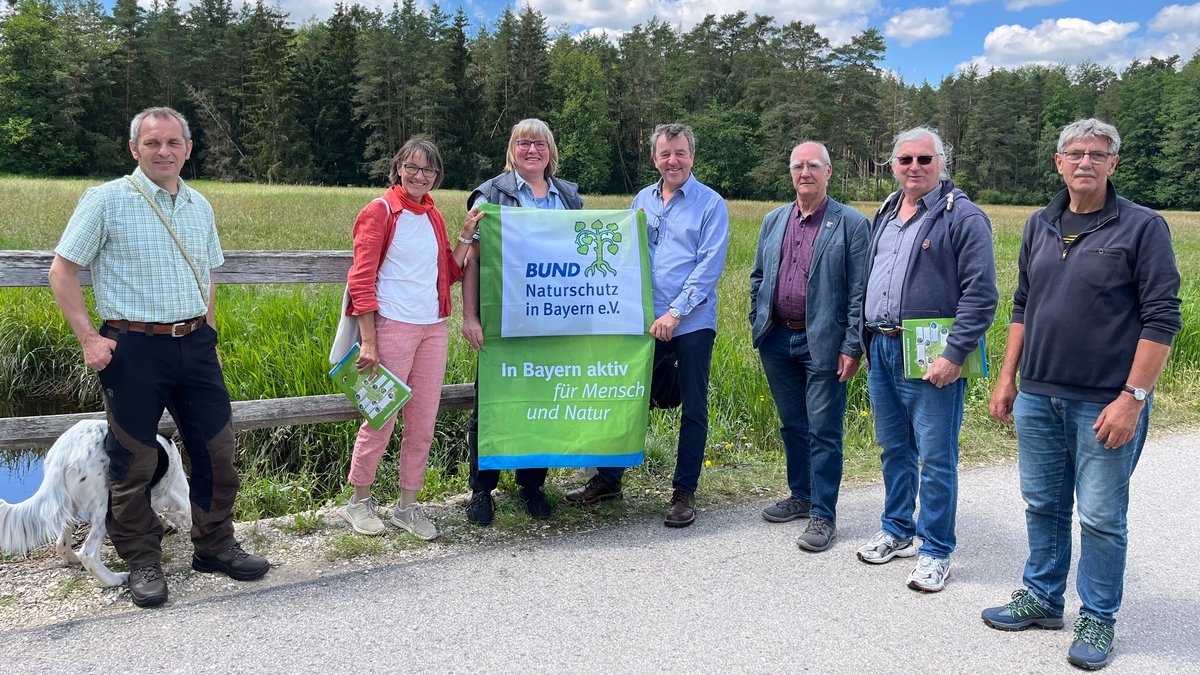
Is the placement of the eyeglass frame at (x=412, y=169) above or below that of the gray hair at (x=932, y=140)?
below

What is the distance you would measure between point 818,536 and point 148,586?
3.27 m

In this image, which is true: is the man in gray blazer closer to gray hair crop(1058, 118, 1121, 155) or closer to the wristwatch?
gray hair crop(1058, 118, 1121, 155)

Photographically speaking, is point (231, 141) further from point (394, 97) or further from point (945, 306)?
point (945, 306)

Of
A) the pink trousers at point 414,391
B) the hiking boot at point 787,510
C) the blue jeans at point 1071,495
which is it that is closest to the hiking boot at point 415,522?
the pink trousers at point 414,391

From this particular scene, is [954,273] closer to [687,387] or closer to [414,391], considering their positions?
[687,387]

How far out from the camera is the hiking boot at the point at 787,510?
4.75 m

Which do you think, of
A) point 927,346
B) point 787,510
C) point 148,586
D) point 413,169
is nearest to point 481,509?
point 148,586

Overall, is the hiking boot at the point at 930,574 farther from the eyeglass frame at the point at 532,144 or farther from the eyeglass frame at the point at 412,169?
the eyeglass frame at the point at 412,169

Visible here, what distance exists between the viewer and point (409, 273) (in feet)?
13.6

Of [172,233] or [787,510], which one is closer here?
[172,233]

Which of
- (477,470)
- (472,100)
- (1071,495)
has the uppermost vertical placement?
(472,100)

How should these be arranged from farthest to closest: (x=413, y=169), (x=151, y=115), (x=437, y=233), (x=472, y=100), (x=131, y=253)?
(x=472, y=100), (x=437, y=233), (x=413, y=169), (x=151, y=115), (x=131, y=253)

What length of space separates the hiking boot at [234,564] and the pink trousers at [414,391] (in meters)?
0.69

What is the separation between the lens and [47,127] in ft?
195
